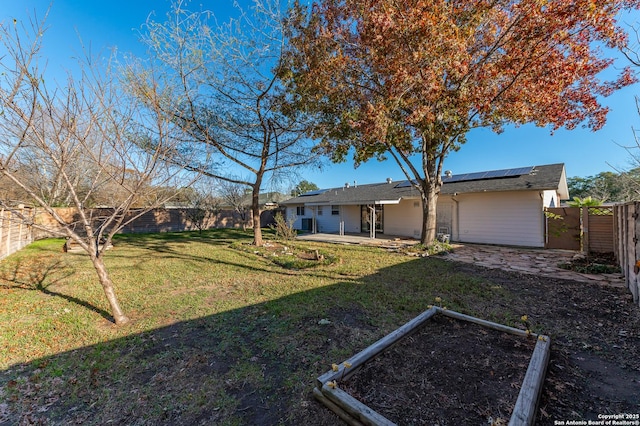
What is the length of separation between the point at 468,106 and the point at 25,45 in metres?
9.23

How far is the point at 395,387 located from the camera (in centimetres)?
233

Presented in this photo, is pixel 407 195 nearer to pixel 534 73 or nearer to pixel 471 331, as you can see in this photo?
pixel 534 73

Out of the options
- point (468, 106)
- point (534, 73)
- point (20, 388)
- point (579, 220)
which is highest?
point (534, 73)

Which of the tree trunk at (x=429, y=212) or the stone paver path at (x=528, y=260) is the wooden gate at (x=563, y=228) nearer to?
the stone paver path at (x=528, y=260)

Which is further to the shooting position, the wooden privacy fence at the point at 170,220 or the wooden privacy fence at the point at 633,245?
the wooden privacy fence at the point at 170,220

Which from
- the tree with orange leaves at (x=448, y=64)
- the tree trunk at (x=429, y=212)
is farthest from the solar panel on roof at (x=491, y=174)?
the tree trunk at (x=429, y=212)

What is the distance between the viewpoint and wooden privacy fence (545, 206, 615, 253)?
7.91 m

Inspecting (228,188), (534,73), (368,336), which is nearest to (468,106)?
(534,73)

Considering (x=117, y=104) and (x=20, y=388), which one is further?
(x=117, y=104)

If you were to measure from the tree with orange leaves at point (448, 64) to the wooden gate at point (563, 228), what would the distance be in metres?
3.10

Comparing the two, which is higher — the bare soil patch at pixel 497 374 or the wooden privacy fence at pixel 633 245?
the wooden privacy fence at pixel 633 245

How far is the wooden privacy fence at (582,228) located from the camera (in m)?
7.91

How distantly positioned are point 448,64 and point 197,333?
8.37 metres

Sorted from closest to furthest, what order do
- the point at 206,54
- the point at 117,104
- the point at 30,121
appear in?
the point at 30,121 → the point at 117,104 → the point at 206,54
